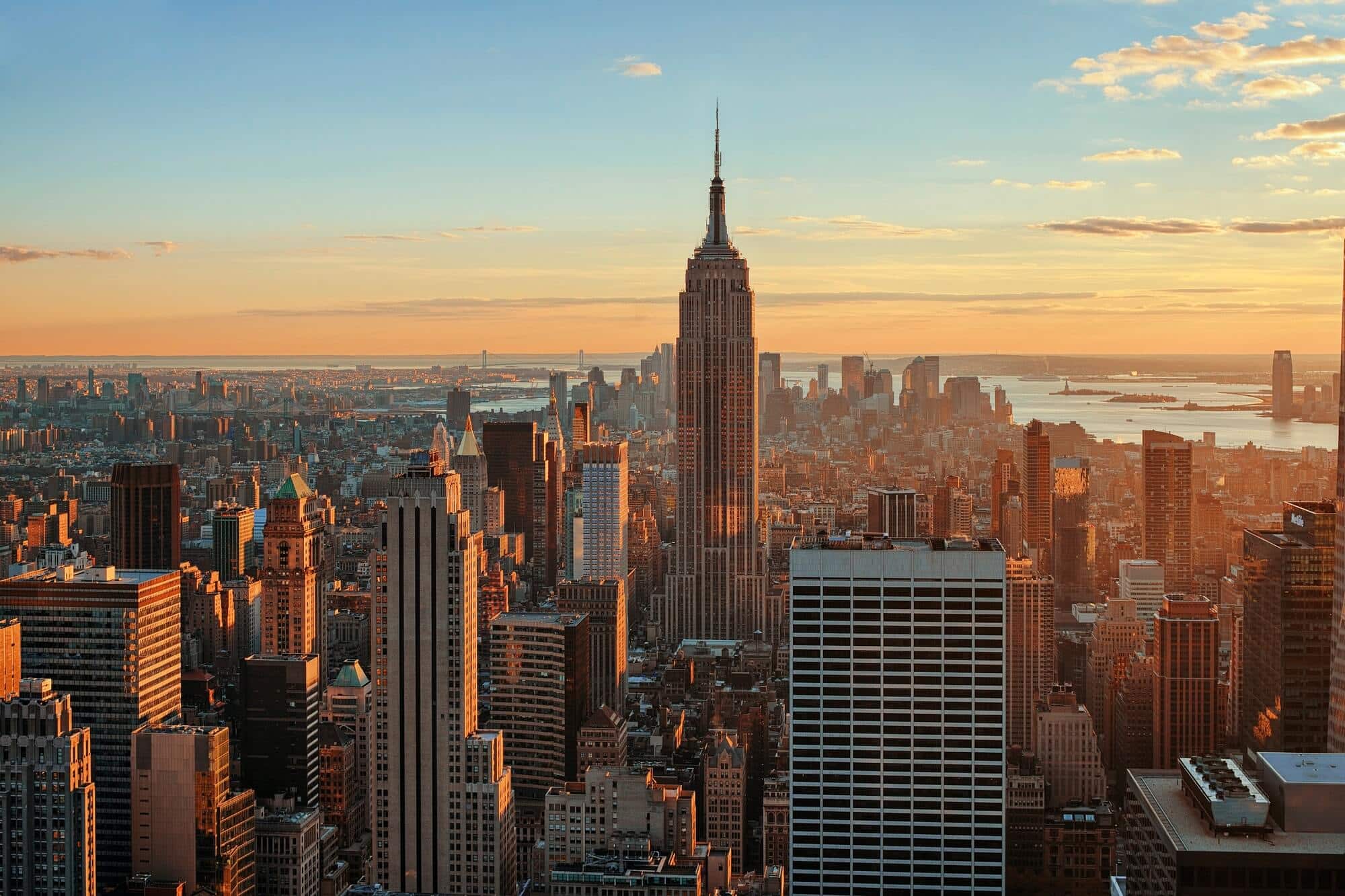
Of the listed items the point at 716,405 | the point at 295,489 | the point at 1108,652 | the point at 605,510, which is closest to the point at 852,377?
the point at 1108,652

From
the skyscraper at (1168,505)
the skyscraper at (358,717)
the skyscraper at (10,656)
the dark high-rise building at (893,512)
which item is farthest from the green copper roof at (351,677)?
the skyscraper at (1168,505)

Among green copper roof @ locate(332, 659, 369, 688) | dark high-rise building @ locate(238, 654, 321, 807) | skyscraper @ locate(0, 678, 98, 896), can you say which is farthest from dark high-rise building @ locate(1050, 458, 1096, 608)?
skyscraper @ locate(0, 678, 98, 896)

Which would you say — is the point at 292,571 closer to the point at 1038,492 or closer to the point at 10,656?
the point at 10,656

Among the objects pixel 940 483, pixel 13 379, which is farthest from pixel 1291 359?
pixel 13 379

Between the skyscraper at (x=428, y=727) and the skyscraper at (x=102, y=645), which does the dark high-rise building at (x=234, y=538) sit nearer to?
the skyscraper at (x=102, y=645)

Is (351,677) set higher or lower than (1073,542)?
lower

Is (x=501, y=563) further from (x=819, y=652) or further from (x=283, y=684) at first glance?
(x=819, y=652)

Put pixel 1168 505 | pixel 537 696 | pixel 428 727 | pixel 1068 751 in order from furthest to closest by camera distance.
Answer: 1. pixel 1168 505
2. pixel 537 696
3. pixel 1068 751
4. pixel 428 727

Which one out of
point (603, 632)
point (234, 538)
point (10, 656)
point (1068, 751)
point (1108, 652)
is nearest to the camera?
point (10, 656)
